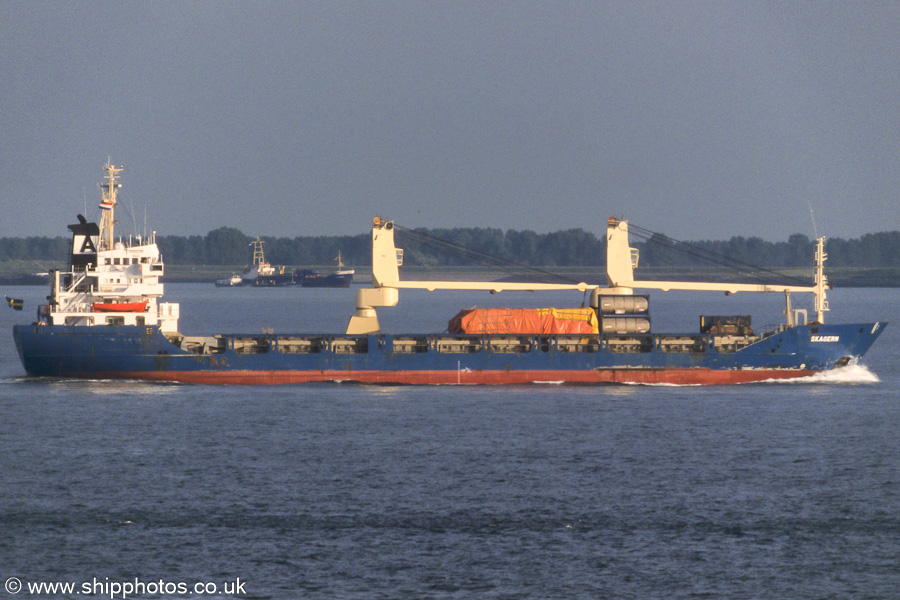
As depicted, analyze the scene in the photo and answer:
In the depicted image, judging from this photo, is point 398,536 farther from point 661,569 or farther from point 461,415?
point 461,415

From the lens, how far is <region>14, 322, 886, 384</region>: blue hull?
188 ft

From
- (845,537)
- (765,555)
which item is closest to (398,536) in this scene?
(765,555)

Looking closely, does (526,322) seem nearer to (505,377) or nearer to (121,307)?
(505,377)

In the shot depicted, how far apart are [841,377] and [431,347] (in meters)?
24.0

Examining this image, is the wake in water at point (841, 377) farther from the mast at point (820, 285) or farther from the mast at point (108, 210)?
the mast at point (108, 210)

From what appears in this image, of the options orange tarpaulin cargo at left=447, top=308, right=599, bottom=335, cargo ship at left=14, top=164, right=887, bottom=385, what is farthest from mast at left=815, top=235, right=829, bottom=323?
orange tarpaulin cargo at left=447, top=308, right=599, bottom=335

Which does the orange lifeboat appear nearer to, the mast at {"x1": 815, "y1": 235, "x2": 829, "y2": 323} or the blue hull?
the blue hull

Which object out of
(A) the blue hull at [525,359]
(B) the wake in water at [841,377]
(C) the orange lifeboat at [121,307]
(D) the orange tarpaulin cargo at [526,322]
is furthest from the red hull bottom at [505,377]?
(C) the orange lifeboat at [121,307]

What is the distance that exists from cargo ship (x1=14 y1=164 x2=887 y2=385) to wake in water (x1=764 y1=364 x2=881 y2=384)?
416 millimetres

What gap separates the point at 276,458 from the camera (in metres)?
39.5

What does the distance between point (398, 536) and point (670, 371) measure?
104 feet

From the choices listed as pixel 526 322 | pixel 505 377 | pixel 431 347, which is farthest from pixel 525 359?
pixel 431 347

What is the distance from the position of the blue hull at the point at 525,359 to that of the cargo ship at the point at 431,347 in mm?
63

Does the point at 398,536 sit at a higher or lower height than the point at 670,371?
lower
